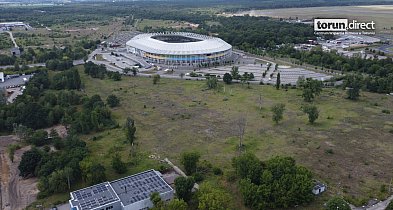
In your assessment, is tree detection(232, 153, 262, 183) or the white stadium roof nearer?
tree detection(232, 153, 262, 183)

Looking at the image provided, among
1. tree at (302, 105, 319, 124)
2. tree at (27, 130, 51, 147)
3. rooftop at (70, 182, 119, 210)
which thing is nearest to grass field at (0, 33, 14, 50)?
tree at (27, 130, 51, 147)

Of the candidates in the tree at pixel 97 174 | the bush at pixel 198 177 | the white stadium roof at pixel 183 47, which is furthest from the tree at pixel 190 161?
the white stadium roof at pixel 183 47

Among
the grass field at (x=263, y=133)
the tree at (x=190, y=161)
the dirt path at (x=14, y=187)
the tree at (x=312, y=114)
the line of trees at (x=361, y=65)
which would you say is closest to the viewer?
the dirt path at (x=14, y=187)

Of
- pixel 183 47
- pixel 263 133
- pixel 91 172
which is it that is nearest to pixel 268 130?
pixel 263 133

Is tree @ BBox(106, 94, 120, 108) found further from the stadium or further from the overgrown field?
the stadium

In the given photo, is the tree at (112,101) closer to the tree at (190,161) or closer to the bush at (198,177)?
the tree at (190,161)

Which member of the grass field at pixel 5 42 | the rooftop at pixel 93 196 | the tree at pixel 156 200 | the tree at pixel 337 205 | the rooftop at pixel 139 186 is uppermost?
the grass field at pixel 5 42
